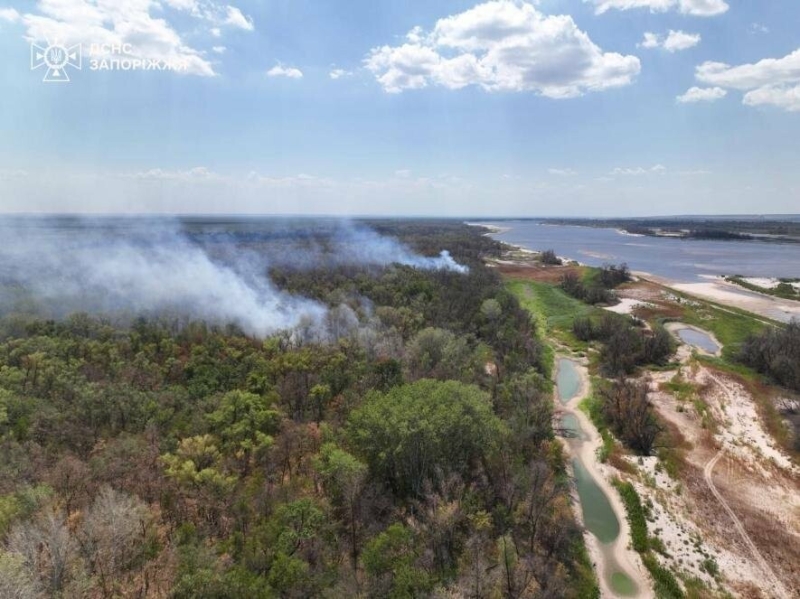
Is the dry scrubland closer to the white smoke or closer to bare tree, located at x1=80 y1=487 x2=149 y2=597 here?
bare tree, located at x1=80 y1=487 x2=149 y2=597

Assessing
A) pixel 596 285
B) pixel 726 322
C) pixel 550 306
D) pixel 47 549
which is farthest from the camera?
pixel 596 285

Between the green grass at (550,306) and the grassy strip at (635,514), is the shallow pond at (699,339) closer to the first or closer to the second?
the green grass at (550,306)

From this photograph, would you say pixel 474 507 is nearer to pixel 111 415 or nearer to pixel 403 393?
pixel 403 393

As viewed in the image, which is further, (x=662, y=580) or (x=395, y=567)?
(x=662, y=580)

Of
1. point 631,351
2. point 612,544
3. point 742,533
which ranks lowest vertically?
point 612,544

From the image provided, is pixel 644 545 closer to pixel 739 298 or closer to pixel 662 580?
pixel 662 580

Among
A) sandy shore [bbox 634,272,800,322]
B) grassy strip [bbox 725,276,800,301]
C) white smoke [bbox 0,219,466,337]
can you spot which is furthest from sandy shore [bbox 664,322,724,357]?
white smoke [bbox 0,219,466,337]

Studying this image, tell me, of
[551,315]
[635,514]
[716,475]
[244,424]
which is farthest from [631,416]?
[551,315]

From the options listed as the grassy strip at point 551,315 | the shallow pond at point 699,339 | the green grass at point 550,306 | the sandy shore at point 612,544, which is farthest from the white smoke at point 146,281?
the shallow pond at point 699,339
